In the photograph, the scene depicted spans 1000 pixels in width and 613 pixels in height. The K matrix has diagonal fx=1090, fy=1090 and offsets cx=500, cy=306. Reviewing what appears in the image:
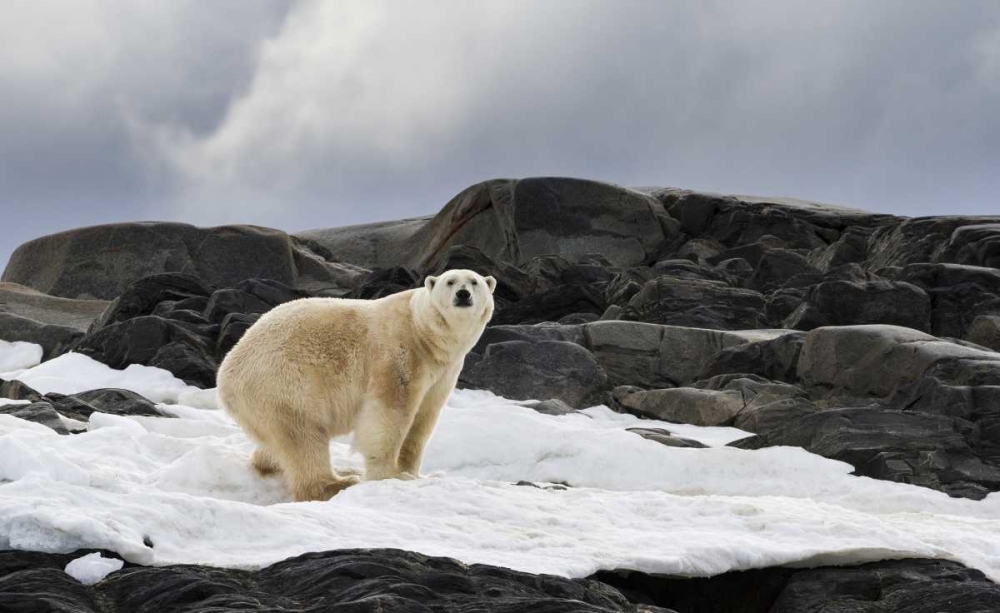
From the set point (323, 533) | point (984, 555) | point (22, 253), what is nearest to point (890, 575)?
point (984, 555)

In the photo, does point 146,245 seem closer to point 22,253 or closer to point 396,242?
point 22,253

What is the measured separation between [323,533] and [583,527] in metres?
1.90

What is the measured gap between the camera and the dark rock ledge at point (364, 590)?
16.2ft

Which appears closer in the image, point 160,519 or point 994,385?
point 160,519

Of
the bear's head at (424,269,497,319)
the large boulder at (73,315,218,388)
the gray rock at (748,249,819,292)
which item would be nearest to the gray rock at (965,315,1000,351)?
the gray rock at (748,249,819,292)

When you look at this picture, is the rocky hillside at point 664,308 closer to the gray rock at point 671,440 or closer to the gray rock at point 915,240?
the gray rock at point 915,240

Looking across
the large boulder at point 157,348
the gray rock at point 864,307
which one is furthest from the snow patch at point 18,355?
the gray rock at point 864,307

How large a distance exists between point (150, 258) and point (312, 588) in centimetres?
3046

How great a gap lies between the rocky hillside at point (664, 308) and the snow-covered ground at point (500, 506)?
14.6 inches

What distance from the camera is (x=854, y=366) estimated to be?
1766 centimetres

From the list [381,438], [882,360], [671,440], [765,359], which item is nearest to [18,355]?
[765,359]

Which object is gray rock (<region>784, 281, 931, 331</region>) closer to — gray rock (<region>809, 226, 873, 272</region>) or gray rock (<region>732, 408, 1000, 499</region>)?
gray rock (<region>809, 226, 873, 272</region>)

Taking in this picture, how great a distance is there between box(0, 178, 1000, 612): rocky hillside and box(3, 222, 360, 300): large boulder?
0.07m

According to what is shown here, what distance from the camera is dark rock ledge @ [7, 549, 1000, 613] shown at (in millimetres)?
4938
